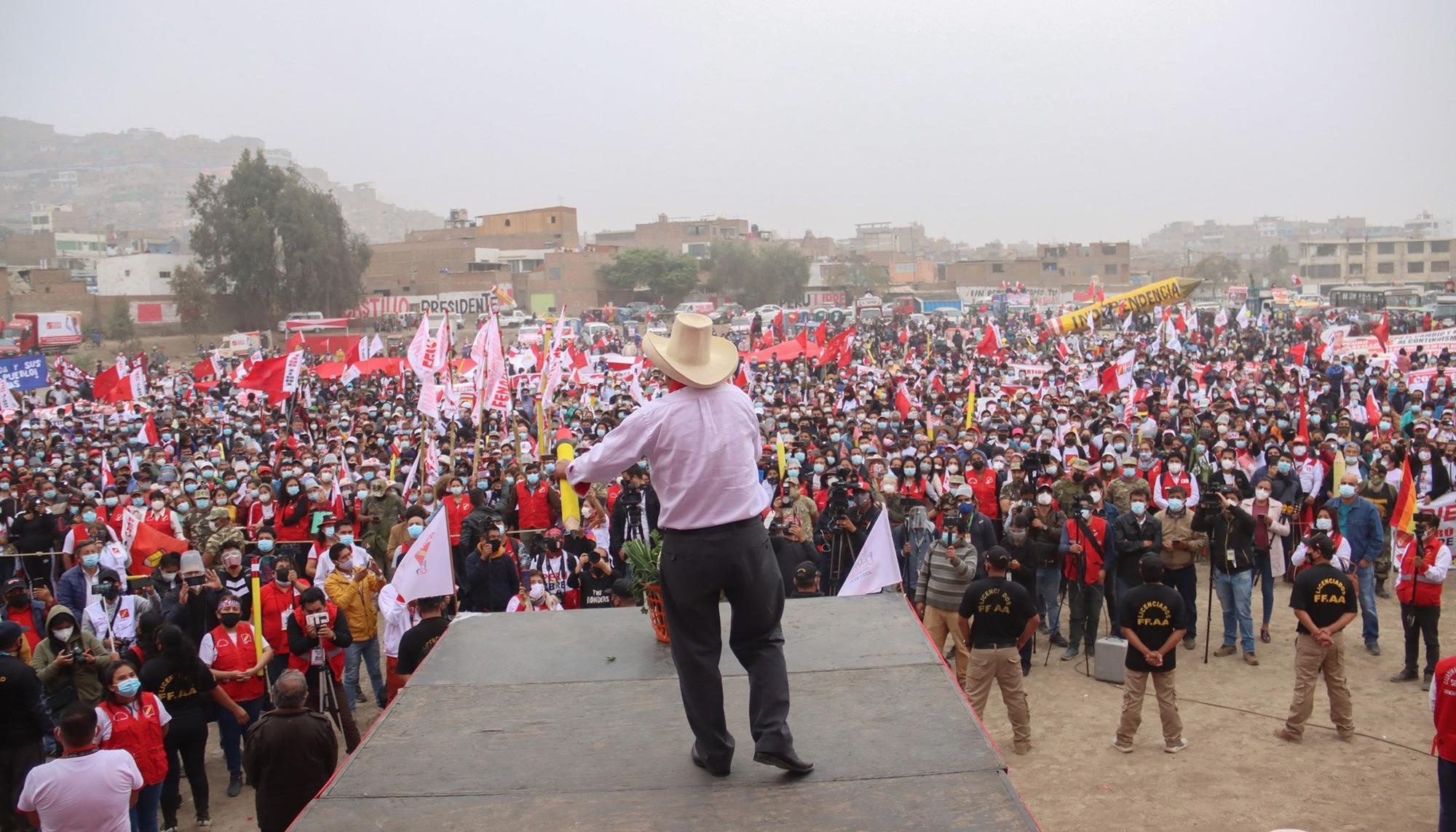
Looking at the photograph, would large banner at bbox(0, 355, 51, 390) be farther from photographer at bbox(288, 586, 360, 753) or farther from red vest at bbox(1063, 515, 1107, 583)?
red vest at bbox(1063, 515, 1107, 583)

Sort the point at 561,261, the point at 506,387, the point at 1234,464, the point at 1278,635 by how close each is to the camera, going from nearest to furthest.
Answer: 1. the point at 1278,635
2. the point at 1234,464
3. the point at 506,387
4. the point at 561,261

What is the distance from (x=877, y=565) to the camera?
853 cm

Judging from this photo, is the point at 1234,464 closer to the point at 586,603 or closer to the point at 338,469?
the point at 586,603

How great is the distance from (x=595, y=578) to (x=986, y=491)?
4.60 m

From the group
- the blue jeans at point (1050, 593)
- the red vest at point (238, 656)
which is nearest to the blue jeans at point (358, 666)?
the red vest at point (238, 656)

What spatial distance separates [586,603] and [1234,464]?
7044 millimetres

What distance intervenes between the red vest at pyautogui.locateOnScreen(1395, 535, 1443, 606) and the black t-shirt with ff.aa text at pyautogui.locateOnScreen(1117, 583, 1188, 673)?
2454mm

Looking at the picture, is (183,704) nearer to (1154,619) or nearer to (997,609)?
(997,609)

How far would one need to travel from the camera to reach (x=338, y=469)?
14.1 m

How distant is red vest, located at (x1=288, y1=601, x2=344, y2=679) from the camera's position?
7.86 m

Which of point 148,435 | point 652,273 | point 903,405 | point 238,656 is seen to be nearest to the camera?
point 238,656

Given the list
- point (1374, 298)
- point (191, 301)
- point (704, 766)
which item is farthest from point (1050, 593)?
point (191, 301)

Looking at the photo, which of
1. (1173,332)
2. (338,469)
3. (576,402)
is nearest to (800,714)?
(338,469)

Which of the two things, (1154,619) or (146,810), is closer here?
(146,810)
